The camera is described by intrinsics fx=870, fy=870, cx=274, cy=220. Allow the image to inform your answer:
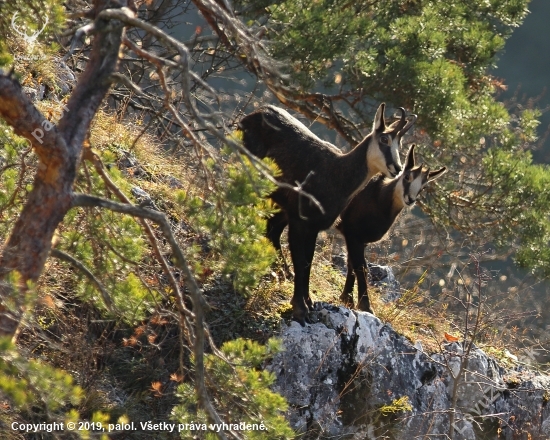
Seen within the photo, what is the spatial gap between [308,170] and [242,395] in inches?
123

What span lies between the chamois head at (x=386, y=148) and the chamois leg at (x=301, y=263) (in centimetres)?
82

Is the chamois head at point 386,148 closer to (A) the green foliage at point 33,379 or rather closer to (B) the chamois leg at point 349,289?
(B) the chamois leg at point 349,289

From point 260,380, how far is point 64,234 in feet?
4.36

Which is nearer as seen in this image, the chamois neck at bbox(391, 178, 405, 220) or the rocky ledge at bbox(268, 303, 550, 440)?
the rocky ledge at bbox(268, 303, 550, 440)

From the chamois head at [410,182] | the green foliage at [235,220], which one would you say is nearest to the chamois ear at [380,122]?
the chamois head at [410,182]

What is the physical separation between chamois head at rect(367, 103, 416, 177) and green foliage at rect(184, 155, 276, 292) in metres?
2.81

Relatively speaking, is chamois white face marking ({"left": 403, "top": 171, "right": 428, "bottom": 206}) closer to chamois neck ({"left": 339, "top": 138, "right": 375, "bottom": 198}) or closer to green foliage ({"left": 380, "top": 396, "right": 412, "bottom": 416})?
chamois neck ({"left": 339, "top": 138, "right": 375, "bottom": 198})

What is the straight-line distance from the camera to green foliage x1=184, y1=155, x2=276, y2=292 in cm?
418

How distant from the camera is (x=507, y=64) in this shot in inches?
847

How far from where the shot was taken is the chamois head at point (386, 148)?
711 cm

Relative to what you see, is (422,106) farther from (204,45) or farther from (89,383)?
(204,45)

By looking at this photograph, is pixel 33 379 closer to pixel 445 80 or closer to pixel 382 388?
pixel 382 388

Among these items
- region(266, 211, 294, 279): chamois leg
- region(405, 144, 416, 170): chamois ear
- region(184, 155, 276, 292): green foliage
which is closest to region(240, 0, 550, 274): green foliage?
region(405, 144, 416, 170): chamois ear

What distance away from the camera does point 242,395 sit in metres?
4.20
